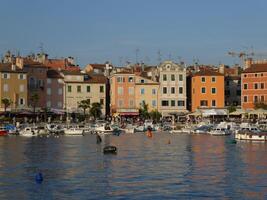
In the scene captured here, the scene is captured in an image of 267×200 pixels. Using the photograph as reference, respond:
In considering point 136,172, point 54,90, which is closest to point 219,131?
point 54,90

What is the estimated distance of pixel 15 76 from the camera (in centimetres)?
9369

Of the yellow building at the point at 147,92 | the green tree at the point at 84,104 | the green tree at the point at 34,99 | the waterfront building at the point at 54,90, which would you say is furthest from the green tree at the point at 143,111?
the green tree at the point at 34,99

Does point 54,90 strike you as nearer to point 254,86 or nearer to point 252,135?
point 254,86

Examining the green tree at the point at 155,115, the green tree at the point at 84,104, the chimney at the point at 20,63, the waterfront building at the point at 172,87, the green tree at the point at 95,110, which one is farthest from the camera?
the waterfront building at the point at 172,87

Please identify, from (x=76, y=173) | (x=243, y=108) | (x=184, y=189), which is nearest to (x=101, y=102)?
(x=243, y=108)

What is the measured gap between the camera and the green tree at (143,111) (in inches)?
3930

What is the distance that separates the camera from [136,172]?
4103 cm

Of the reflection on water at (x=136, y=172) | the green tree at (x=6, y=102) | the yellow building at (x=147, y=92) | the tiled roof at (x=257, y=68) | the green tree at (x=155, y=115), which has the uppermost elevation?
the tiled roof at (x=257, y=68)

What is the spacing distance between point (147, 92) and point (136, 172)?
2386 inches

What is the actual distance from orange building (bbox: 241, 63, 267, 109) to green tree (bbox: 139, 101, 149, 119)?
1367 cm

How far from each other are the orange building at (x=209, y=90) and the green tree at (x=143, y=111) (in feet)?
23.5

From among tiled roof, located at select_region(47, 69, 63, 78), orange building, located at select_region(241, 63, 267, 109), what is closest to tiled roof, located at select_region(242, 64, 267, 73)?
orange building, located at select_region(241, 63, 267, 109)

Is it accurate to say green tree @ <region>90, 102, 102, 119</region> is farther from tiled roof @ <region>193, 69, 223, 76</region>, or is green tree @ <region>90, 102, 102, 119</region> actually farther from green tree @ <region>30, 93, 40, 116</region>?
tiled roof @ <region>193, 69, 223, 76</region>

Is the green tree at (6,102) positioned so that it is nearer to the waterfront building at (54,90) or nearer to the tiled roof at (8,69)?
the tiled roof at (8,69)
